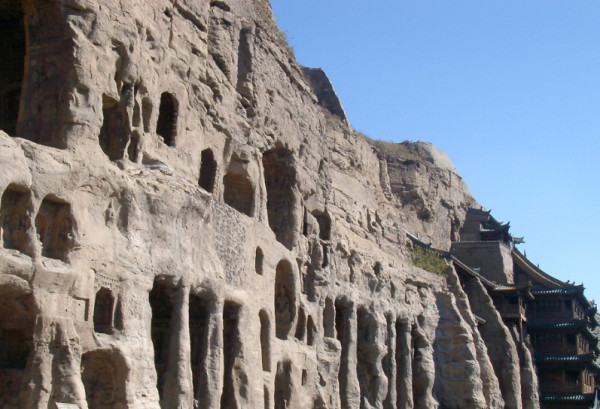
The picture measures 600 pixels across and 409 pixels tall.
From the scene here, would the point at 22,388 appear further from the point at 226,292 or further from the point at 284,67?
the point at 284,67

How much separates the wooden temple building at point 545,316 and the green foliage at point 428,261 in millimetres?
1271

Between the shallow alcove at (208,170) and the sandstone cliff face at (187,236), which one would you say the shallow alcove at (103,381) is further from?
the shallow alcove at (208,170)

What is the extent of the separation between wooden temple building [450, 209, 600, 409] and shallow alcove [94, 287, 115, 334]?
2054cm

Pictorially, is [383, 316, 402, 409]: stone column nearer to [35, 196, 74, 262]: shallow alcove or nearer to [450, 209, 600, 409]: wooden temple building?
[450, 209, 600, 409]: wooden temple building

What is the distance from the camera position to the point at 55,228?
11.4m

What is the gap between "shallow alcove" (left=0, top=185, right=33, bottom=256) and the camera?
10581 millimetres

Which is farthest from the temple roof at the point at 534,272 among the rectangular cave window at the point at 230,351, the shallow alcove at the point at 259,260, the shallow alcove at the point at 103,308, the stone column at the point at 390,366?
the shallow alcove at the point at 103,308

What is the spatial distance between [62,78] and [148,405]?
5.03 m

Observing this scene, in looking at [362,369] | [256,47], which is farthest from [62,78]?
[362,369]

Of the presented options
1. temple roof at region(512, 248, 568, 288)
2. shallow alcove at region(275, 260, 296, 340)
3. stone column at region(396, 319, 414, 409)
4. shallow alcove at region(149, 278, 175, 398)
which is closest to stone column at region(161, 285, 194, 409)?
shallow alcove at region(149, 278, 175, 398)

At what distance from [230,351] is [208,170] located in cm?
372

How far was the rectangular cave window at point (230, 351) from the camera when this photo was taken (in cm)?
1539

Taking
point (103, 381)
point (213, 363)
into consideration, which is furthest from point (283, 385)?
point (103, 381)

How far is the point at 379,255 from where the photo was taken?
25.9 meters
